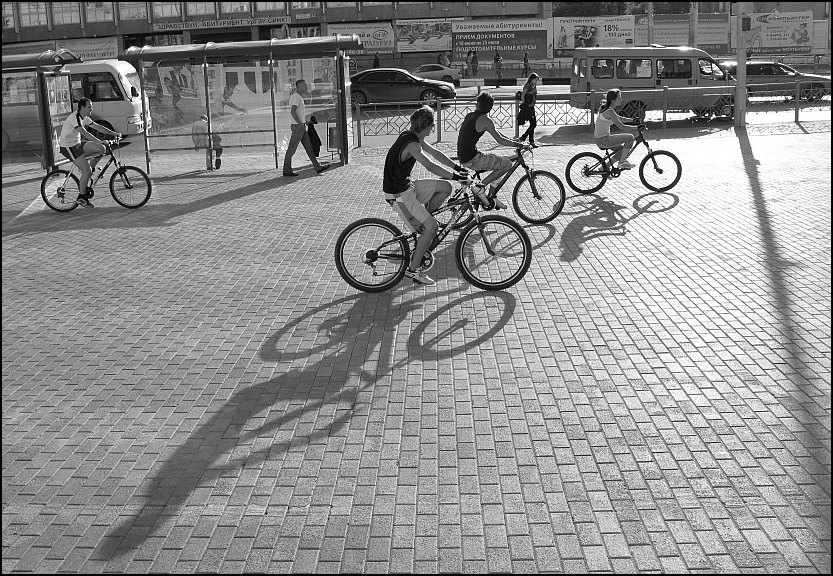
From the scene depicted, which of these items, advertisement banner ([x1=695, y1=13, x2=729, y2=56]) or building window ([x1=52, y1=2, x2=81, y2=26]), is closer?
advertisement banner ([x1=695, y1=13, x2=729, y2=56])

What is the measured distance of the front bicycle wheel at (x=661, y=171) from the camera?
43.2ft

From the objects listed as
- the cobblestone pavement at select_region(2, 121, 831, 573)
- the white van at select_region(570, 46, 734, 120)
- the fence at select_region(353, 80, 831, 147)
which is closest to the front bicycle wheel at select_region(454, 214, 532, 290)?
the cobblestone pavement at select_region(2, 121, 831, 573)

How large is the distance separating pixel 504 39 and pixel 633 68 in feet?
83.8

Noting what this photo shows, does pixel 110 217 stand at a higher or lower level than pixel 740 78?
lower

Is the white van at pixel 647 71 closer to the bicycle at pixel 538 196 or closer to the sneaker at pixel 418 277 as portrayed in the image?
the bicycle at pixel 538 196

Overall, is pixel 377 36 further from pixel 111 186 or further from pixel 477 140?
pixel 477 140

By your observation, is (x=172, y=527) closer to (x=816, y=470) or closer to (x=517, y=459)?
(x=517, y=459)

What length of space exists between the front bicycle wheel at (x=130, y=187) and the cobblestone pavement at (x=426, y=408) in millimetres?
2746

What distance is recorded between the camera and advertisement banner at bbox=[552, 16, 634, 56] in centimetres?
5078

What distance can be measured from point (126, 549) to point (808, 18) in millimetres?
51852

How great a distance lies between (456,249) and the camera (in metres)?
8.17

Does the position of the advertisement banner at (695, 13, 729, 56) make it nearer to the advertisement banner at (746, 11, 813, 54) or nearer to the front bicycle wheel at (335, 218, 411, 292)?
the advertisement banner at (746, 11, 813, 54)

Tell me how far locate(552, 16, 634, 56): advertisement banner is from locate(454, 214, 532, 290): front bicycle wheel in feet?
146

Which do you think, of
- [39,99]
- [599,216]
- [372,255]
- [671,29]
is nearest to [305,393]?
[372,255]
